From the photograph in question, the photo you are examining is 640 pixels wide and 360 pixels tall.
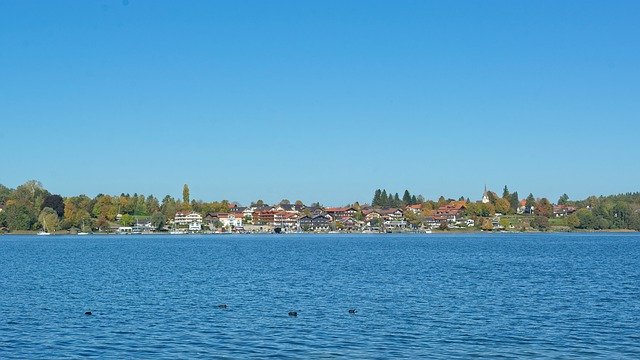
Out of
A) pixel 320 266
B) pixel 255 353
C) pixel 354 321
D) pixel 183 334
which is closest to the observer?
pixel 255 353

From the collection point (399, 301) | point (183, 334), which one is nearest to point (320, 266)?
point (399, 301)

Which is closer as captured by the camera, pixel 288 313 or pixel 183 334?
pixel 183 334

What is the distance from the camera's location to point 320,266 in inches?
3204

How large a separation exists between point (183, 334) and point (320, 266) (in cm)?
4710

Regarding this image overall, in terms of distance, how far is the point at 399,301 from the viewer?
46938 mm

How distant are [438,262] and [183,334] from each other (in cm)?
5792

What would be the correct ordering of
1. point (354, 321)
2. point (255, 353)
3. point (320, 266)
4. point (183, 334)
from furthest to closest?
1. point (320, 266)
2. point (354, 321)
3. point (183, 334)
4. point (255, 353)

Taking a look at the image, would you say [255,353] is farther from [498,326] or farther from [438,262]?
[438,262]

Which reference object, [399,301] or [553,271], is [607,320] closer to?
[399,301]

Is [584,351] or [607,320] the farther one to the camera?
[607,320]

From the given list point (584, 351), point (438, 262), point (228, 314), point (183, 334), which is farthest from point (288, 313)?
point (438, 262)

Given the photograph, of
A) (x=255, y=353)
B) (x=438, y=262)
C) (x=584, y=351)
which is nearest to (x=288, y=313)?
(x=255, y=353)

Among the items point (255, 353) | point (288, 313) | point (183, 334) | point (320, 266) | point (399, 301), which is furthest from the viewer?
point (320, 266)

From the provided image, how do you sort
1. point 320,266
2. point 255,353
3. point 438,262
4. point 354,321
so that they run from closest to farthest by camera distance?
1. point 255,353
2. point 354,321
3. point 320,266
4. point 438,262
